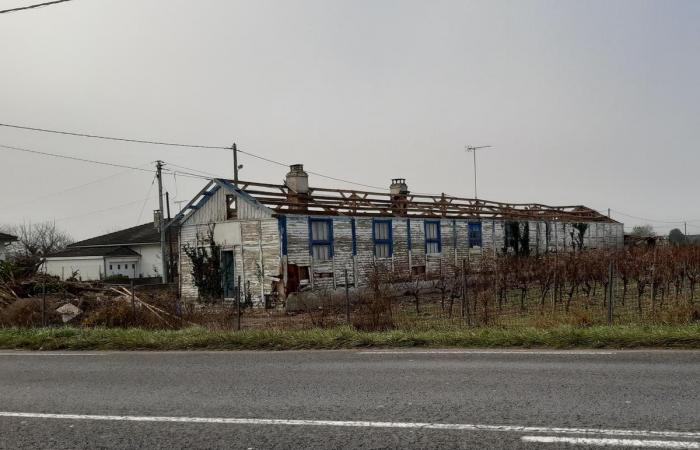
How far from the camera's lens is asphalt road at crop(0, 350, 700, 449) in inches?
200

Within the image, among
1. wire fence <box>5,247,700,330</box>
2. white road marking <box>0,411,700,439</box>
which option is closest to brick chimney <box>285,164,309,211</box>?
wire fence <box>5,247,700,330</box>

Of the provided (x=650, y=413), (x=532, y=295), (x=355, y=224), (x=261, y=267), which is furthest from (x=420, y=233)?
(x=650, y=413)

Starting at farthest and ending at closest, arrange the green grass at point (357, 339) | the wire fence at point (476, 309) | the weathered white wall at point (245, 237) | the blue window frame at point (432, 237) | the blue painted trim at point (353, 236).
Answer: the blue window frame at point (432, 237) < the blue painted trim at point (353, 236) < the weathered white wall at point (245, 237) < the wire fence at point (476, 309) < the green grass at point (357, 339)

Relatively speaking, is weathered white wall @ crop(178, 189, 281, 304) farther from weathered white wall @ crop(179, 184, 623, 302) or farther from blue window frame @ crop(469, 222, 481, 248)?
blue window frame @ crop(469, 222, 481, 248)

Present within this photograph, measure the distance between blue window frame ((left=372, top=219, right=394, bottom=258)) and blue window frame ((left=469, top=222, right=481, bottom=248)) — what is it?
22.8 feet

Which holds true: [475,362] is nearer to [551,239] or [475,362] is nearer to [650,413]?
[650,413]

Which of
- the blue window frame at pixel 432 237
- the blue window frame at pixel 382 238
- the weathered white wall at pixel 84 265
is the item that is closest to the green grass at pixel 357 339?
the blue window frame at pixel 382 238

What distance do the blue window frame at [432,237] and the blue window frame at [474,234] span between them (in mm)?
2967

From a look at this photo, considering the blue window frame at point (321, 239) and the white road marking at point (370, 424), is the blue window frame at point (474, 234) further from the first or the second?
the white road marking at point (370, 424)

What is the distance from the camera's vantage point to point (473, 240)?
3253 cm

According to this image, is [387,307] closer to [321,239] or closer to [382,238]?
[321,239]

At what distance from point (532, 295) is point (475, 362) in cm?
1507

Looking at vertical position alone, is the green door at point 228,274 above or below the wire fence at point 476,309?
above

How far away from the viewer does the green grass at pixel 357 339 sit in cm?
968
